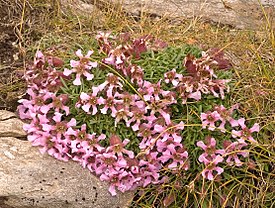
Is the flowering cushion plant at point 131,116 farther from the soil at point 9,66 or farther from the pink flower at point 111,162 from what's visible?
the soil at point 9,66

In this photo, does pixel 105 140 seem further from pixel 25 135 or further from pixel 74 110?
pixel 25 135

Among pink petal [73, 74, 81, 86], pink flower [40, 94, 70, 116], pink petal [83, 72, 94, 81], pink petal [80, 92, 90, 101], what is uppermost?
pink petal [83, 72, 94, 81]

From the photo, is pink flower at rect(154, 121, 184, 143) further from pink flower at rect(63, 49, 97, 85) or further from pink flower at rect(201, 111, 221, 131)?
pink flower at rect(63, 49, 97, 85)

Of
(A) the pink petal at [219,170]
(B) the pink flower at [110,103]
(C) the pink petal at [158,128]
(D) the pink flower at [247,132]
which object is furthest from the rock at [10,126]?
(D) the pink flower at [247,132]

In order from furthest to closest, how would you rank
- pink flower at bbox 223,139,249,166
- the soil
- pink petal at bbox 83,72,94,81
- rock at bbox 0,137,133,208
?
the soil, pink petal at bbox 83,72,94,81, pink flower at bbox 223,139,249,166, rock at bbox 0,137,133,208

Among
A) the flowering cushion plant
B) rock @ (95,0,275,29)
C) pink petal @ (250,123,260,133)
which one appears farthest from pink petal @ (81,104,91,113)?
rock @ (95,0,275,29)

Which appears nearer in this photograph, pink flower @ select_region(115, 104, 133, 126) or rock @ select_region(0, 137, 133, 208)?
rock @ select_region(0, 137, 133, 208)

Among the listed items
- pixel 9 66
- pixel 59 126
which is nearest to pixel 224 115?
pixel 59 126
